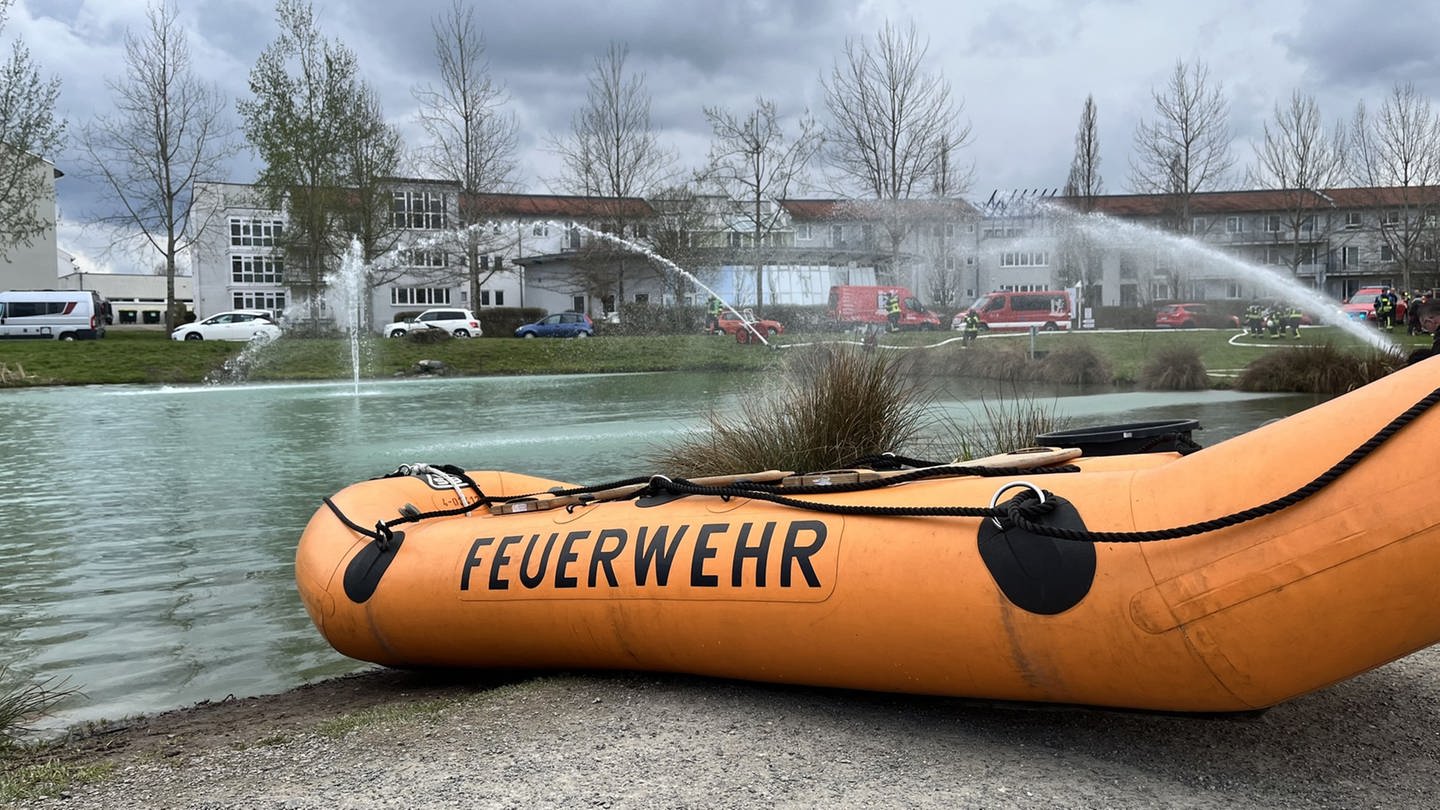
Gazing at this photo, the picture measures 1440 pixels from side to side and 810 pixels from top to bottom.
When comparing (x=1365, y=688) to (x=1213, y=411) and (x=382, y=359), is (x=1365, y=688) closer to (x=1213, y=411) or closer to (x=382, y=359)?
(x=1213, y=411)

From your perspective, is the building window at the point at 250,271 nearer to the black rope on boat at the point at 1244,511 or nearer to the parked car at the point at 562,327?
the parked car at the point at 562,327

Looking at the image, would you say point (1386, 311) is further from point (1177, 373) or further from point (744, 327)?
A: point (744, 327)

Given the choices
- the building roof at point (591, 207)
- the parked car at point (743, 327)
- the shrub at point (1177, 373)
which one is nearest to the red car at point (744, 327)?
the parked car at point (743, 327)

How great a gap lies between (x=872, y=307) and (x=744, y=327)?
4645mm

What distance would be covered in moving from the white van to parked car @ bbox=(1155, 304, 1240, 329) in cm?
3816

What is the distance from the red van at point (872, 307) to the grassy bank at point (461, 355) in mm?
2876

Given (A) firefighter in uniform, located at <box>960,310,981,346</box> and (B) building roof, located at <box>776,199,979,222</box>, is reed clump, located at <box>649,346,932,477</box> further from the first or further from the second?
(B) building roof, located at <box>776,199,979,222</box>

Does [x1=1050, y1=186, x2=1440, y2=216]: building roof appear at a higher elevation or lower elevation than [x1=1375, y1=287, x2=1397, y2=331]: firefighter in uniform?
higher

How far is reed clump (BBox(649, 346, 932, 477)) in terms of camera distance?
23.3ft

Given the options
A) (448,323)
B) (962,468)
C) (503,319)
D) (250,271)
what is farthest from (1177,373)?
(250,271)

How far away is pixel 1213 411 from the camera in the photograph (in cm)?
1491

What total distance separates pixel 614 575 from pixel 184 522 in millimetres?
6132

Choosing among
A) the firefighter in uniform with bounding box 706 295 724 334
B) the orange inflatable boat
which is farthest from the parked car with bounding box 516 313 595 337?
the orange inflatable boat

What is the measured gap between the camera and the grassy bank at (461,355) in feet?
83.5
